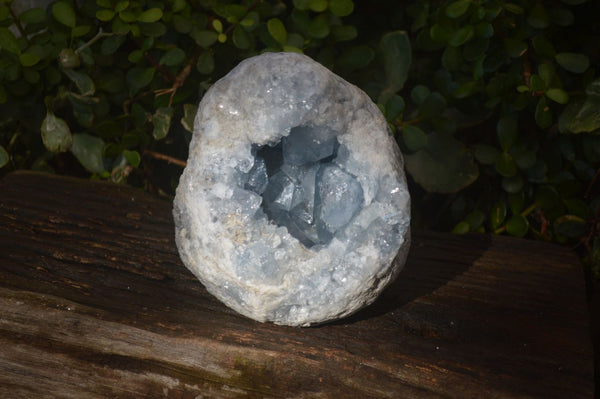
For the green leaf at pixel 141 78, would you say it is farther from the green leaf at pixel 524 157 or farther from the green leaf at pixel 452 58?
the green leaf at pixel 524 157

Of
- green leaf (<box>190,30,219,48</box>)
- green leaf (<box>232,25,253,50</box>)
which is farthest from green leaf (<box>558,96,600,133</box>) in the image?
green leaf (<box>190,30,219,48</box>)

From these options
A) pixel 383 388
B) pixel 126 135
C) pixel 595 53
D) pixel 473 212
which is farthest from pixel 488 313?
pixel 126 135

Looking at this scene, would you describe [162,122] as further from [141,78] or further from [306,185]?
[306,185]

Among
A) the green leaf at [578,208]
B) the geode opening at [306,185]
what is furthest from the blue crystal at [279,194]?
the green leaf at [578,208]

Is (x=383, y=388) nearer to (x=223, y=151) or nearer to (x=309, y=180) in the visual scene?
(x=309, y=180)

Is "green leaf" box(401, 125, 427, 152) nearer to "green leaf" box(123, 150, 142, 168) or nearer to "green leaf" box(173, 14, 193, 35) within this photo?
"green leaf" box(173, 14, 193, 35)

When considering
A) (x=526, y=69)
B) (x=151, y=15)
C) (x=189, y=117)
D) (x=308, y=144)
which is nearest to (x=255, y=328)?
(x=308, y=144)
